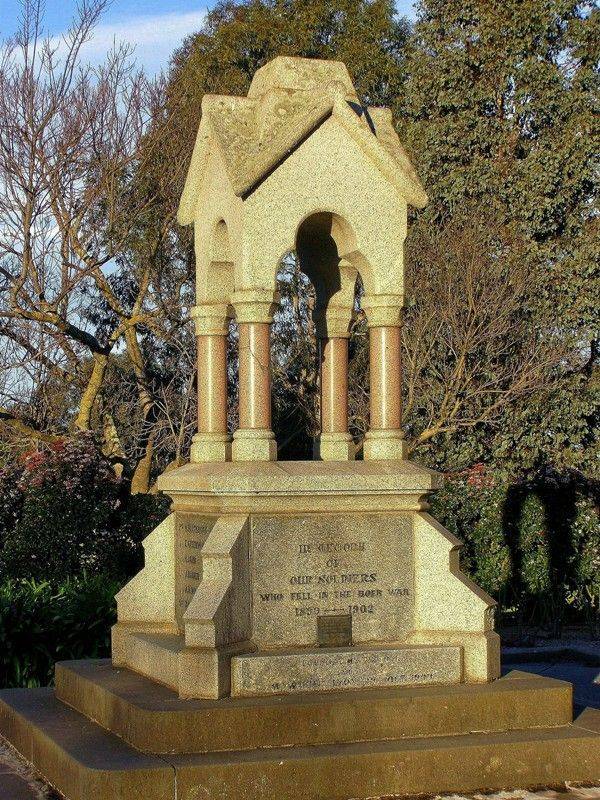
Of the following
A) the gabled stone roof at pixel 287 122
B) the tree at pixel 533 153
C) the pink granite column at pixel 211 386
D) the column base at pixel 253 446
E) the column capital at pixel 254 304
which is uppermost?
the tree at pixel 533 153

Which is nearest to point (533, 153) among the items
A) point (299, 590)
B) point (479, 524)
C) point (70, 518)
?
point (479, 524)

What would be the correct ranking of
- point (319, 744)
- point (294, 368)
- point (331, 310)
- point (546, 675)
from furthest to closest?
point (294, 368)
point (546, 675)
point (331, 310)
point (319, 744)

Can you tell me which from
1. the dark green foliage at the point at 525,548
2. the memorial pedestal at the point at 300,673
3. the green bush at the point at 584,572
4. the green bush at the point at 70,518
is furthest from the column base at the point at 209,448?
the green bush at the point at 584,572

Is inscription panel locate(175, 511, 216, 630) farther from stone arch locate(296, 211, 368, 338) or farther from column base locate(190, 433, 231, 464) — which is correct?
stone arch locate(296, 211, 368, 338)

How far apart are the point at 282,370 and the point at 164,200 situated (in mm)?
3578

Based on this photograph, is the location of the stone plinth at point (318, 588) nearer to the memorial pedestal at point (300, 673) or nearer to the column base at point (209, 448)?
the memorial pedestal at point (300, 673)

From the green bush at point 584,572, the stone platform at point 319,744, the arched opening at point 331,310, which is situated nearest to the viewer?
the stone platform at point 319,744

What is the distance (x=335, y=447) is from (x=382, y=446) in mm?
609

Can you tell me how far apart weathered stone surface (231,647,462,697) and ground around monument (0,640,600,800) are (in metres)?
0.91

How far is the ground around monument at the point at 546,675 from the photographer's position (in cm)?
707

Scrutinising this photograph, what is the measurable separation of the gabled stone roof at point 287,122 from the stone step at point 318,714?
3135mm

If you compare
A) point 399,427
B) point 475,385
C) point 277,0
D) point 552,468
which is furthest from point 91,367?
point 399,427

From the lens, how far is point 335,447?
9.08 meters

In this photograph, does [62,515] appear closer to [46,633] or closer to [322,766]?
[46,633]
